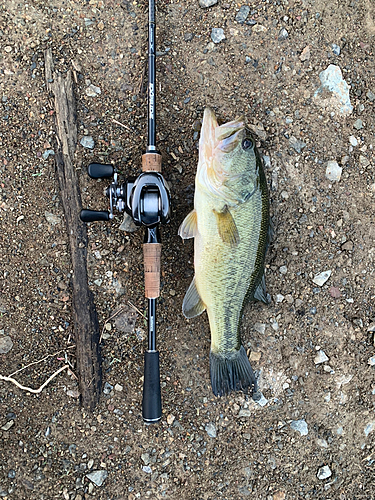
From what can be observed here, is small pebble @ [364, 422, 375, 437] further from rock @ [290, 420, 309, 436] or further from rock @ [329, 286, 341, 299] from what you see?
rock @ [329, 286, 341, 299]

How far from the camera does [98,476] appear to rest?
2.97 m

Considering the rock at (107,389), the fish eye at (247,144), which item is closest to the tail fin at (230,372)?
the rock at (107,389)

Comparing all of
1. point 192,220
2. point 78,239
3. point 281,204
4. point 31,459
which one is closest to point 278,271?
point 281,204

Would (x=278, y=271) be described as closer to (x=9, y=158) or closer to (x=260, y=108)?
(x=260, y=108)

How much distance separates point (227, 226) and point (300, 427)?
Answer: 1.75 metres

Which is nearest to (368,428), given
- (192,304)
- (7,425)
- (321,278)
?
(321,278)

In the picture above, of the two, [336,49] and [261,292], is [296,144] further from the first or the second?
[261,292]

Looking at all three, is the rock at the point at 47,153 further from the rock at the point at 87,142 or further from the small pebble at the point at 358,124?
the small pebble at the point at 358,124

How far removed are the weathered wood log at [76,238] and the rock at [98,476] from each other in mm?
488

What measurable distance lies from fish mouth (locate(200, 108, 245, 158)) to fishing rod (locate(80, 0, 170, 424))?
347 millimetres

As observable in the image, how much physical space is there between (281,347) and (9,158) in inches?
100

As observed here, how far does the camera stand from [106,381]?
301 cm

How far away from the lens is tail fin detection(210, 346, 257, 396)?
2836 millimetres

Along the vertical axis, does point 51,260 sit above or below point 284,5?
below
